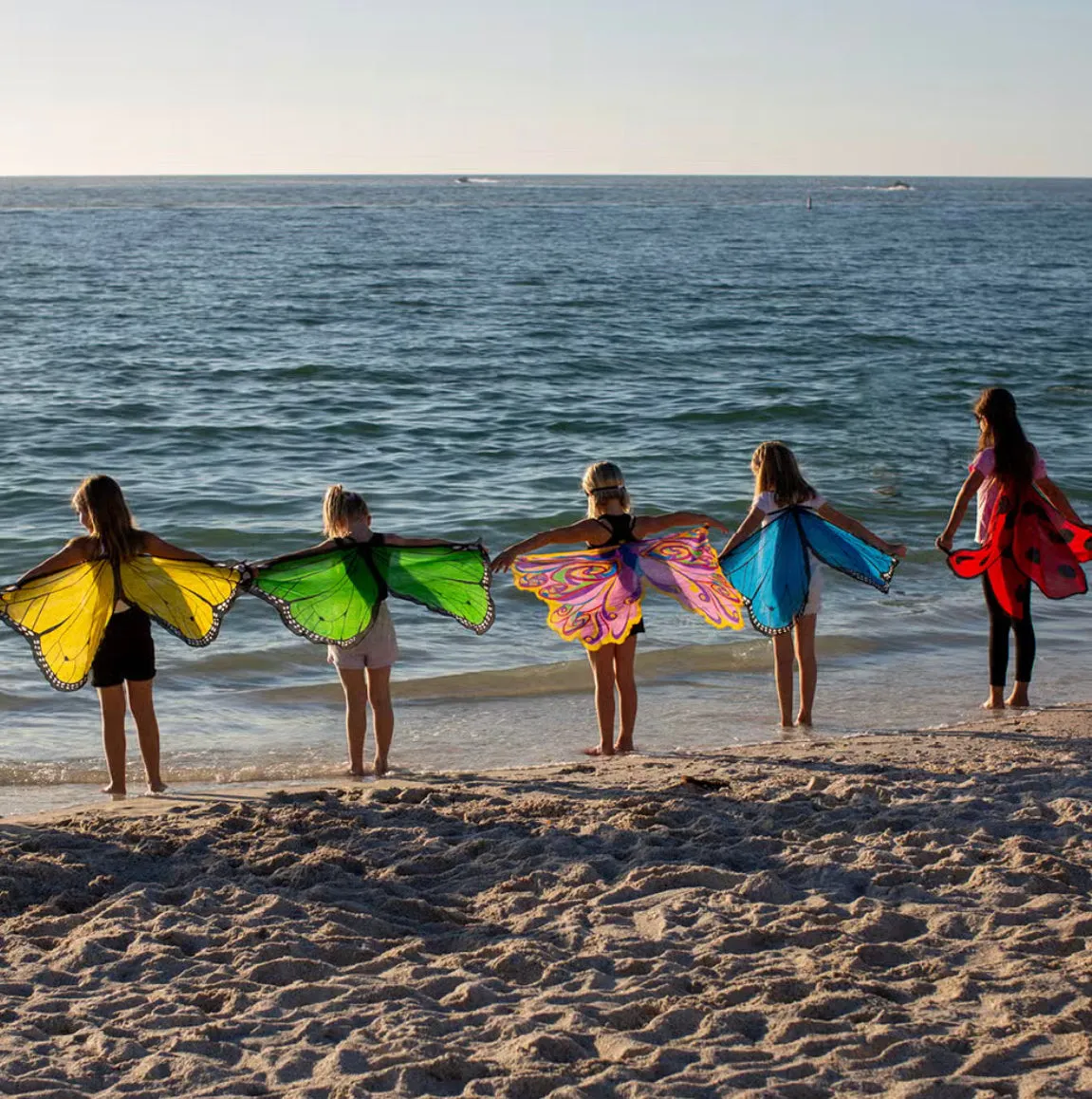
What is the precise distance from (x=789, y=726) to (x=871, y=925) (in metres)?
3.37

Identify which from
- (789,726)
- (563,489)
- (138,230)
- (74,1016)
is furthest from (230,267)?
(74,1016)

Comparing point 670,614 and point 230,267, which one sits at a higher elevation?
point 230,267

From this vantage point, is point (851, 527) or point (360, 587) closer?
point (360, 587)

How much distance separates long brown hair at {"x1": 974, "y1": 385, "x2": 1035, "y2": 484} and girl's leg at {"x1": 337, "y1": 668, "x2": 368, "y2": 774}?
3735mm

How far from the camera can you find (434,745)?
8.24 m

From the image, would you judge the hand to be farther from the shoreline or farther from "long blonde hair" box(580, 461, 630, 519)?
the shoreline

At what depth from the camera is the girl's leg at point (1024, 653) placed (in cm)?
812

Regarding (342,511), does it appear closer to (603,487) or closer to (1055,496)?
(603,487)

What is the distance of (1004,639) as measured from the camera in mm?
8242

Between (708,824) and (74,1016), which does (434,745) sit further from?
(74,1016)

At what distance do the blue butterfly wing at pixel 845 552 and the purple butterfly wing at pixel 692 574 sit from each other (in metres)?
0.54

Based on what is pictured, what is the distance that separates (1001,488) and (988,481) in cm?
9

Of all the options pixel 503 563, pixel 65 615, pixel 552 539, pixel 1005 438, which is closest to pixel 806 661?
pixel 1005 438

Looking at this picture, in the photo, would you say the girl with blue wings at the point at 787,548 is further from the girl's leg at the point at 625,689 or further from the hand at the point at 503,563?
the hand at the point at 503,563
